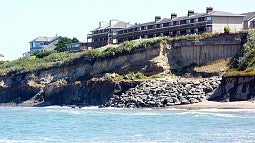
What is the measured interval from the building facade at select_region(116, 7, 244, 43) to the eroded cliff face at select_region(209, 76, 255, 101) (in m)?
17.4

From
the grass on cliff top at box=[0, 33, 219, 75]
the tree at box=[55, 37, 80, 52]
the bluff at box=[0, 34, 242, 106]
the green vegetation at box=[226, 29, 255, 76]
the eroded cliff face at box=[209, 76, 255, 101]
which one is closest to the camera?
the eroded cliff face at box=[209, 76, 255, 101]

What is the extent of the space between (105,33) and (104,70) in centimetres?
2834

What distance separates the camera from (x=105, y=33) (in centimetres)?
11931

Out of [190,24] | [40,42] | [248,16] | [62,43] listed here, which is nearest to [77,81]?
[190,24]

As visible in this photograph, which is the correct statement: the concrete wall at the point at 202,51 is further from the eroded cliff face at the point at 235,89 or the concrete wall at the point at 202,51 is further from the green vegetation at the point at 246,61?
the eroded cliff face at the point at 235,89

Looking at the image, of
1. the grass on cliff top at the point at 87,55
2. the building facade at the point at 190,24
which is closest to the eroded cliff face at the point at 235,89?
the grass on cliff top at the point at 87,55

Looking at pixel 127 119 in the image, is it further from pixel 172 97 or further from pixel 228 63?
pixel 228 63

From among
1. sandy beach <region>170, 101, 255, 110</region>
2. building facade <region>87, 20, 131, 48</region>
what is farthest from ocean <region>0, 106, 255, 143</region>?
building facade <region>87, 20, 131, 48</region>

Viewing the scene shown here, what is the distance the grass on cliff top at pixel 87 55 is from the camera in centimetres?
8712

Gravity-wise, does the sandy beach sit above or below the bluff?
below

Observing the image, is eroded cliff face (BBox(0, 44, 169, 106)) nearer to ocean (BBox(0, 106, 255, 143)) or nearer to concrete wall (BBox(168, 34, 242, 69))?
concrete wall (BBox(168, 34, 242, 69))

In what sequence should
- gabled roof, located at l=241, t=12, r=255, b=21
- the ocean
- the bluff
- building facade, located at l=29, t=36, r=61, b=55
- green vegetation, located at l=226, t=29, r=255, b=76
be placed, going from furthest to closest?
building facade, located at l=29, t=36, r=61, b=55 < gabled roof, located at l=241, t=12, r=255, b=21 < the bluff < green vegetation, located at l=226, t=29, r=255, b=76 < the ocean

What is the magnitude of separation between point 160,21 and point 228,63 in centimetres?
2454

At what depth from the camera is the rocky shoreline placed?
72312 millimetres
